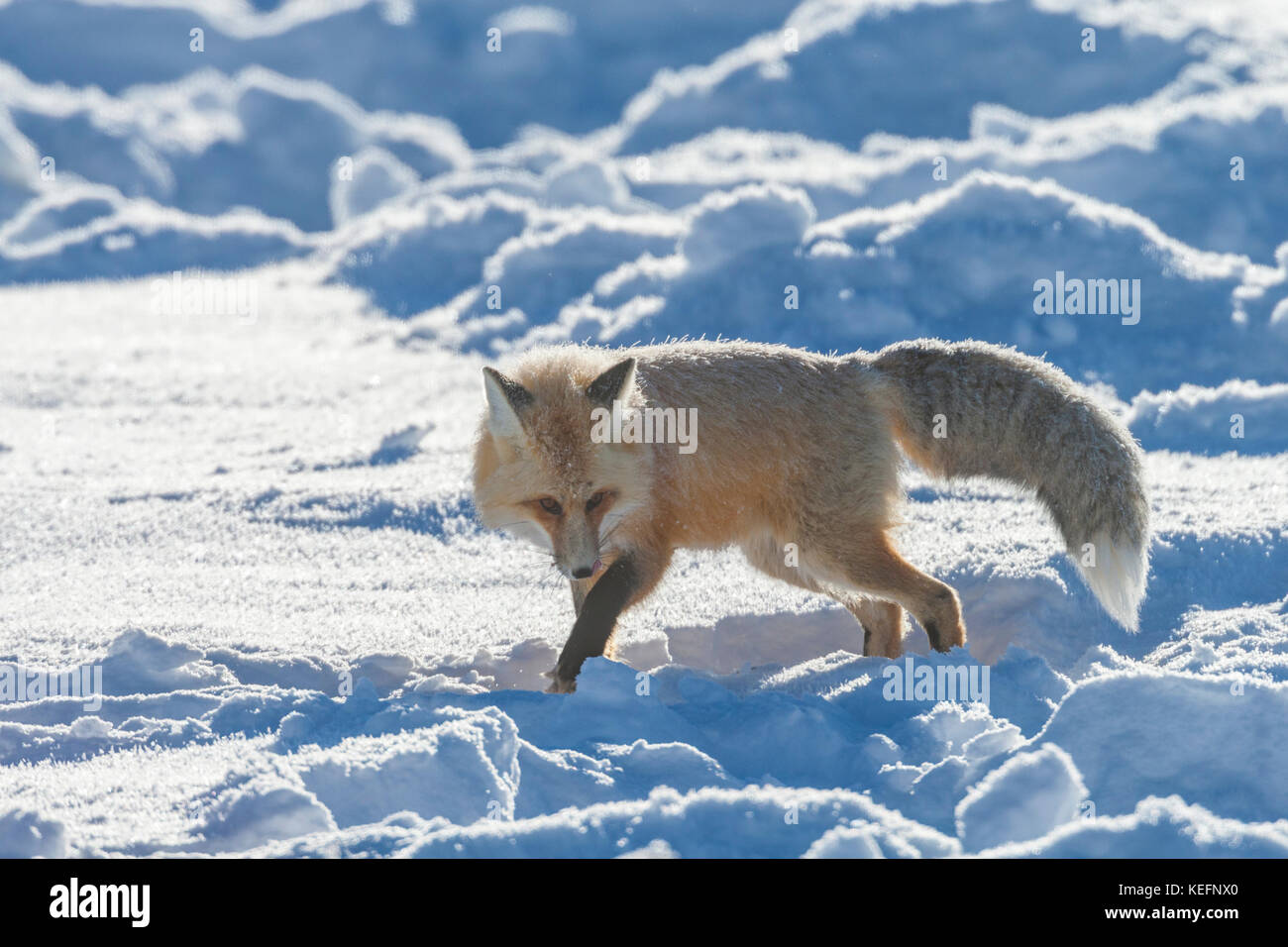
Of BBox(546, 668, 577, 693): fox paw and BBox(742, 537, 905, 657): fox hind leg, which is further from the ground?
BBox(742, 537, 905, 657): fox hind leg

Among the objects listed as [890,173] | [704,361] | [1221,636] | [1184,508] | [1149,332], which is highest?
[890,173]

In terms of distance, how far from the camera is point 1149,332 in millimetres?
10430

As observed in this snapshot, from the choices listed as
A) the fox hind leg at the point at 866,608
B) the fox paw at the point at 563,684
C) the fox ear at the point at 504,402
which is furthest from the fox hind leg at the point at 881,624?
the fox ear at the point at 504,402

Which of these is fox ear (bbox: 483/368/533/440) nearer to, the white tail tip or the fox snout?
the fox snout

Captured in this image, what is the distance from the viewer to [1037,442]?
187 inches

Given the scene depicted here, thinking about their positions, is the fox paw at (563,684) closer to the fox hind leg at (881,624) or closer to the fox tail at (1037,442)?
the fox hind leg at (881,624)

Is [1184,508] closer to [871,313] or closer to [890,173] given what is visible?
[871,313]

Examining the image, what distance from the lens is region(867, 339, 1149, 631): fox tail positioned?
4.48m

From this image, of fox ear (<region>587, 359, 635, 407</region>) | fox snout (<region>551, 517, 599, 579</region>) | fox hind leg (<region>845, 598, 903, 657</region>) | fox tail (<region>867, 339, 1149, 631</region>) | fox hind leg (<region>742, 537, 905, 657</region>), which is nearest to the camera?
fox snout (<region>551, 517, 599, 579</region>)

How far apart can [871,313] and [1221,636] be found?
6.36 metres

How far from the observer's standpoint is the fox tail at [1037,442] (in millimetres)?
4484

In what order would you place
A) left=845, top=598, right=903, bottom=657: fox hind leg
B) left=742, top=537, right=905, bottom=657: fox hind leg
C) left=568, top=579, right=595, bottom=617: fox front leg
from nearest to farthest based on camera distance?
left=568, top=579, right=595, bottom=617: fox front leg, left=742, top=537, right=905, bottom=657: fox hind leg, left=845, top=598, right=903, bottom=657: fox hind leg

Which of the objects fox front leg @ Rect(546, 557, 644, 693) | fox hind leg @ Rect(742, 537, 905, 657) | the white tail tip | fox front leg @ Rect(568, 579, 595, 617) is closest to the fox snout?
fox front leg @ Rect(546, 557, 644, 693)
